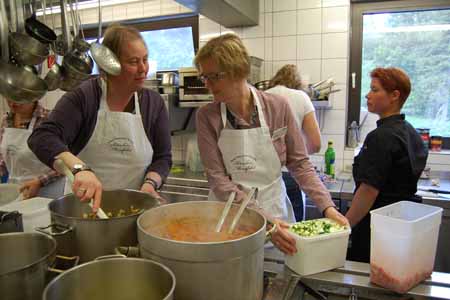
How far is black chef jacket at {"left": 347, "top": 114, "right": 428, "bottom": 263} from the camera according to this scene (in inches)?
64.3

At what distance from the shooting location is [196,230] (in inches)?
31.5

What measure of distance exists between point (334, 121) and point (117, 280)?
2.41 meters

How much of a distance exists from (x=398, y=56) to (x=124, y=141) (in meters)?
2.33

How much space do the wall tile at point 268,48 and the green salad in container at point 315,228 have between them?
83.0 inches

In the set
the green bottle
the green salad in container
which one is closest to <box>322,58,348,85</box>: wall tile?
the green bottle

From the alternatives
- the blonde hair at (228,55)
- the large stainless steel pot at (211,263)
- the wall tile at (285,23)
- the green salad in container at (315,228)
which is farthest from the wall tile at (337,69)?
the large stainless steel pot at (211,263)

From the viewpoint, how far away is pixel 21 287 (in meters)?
0.56

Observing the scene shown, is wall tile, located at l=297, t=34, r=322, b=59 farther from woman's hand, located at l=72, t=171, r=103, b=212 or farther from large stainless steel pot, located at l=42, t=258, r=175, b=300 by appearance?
large stainless steel pot, located at l=42, t=258, r=175, b=300

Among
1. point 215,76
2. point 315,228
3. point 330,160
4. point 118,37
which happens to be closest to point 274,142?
point 215,76

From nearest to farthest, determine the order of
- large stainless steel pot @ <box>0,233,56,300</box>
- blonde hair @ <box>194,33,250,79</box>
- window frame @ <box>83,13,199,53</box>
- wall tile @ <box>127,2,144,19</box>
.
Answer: large stainless steel pot @ <box>0,233,56,300</box> < blonde hair @ <box>194,33,250,79</box> < window frame @ <box>83,13,199,53</box> < wall tile @ <box>127,2,144,19</box>

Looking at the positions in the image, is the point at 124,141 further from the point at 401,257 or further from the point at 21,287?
the point at 401,257

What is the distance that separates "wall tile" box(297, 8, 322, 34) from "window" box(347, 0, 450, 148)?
29 cm

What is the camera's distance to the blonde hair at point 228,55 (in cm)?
123

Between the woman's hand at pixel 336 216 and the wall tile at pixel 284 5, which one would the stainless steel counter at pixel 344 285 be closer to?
the woman's hand at pixel 336 216
